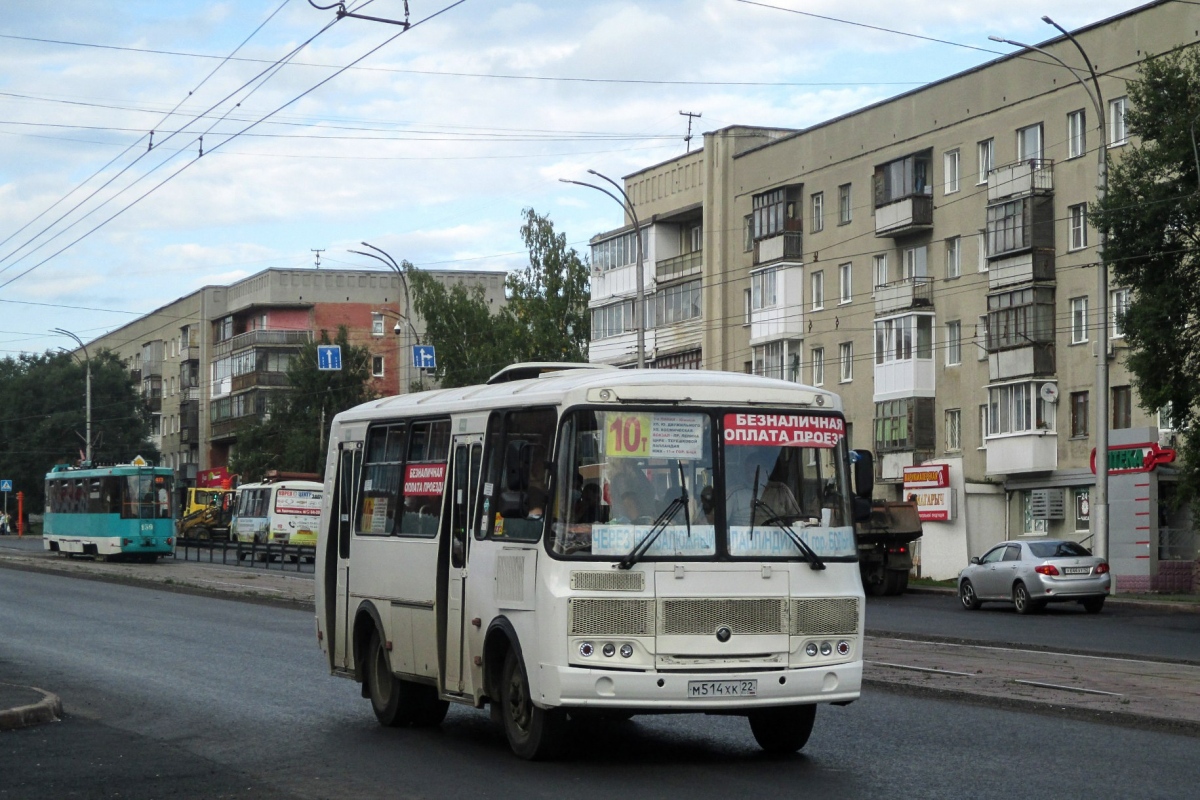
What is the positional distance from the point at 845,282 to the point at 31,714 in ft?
159

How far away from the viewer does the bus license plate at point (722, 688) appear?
10711mm

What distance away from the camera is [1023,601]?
33000 millimetres

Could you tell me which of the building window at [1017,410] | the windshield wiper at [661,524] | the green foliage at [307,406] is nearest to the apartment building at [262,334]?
the green foliage at [307,406]

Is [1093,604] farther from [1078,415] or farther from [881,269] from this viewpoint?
[881,269]

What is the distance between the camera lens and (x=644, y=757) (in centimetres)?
1147

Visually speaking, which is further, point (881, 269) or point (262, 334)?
point (262, 334)

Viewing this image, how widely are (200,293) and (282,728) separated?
102m

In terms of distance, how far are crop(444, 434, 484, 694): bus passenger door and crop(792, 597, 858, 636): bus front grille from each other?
7.84ft

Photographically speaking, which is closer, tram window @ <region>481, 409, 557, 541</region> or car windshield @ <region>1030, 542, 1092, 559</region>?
tram window @ <region>481, 409, 557, 541</region>

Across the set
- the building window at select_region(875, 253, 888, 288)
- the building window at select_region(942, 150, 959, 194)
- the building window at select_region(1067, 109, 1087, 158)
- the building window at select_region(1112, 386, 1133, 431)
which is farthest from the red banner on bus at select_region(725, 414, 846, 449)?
the building window at select_region(875, 253, 888, 288)

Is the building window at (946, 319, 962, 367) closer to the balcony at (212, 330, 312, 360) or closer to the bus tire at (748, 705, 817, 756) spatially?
the bus tire at (748, 705, 817, 756)

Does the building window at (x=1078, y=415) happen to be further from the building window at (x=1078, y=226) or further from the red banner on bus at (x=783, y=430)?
the red banner on bus at (x=783, y=430)

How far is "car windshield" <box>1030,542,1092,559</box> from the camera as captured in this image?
1304 inches

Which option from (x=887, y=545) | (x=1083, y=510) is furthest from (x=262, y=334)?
(x=887, y=545)
